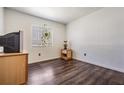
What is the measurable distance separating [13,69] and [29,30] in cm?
257

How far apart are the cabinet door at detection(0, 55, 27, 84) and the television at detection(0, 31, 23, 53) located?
0.83 ft

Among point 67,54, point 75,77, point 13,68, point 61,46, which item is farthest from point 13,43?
point 61,46

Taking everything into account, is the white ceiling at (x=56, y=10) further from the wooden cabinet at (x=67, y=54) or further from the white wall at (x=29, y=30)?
the wooden cabinet at (x=67, y=54)

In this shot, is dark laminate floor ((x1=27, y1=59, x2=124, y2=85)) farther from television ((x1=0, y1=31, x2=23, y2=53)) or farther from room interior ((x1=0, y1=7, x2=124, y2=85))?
television ((x1=0, y1=31, x2=23, y2=53))

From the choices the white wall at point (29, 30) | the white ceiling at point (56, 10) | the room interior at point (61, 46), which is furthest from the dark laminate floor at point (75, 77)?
the white ceiling at point (56, 10)

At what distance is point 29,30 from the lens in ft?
14.1

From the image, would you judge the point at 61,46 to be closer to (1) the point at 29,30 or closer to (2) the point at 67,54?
(2) the point at 67,54

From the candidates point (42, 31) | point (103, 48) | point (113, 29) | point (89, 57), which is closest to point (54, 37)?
point (42, 31)

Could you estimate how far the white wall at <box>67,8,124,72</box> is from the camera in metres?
3.11

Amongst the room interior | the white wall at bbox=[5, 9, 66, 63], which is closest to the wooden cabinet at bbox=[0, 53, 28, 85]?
the room interior

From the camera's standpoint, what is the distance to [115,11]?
10.5 ft

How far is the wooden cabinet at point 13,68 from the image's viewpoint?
1.93 m

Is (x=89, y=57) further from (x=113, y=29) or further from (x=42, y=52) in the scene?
(x=42, y=52)
